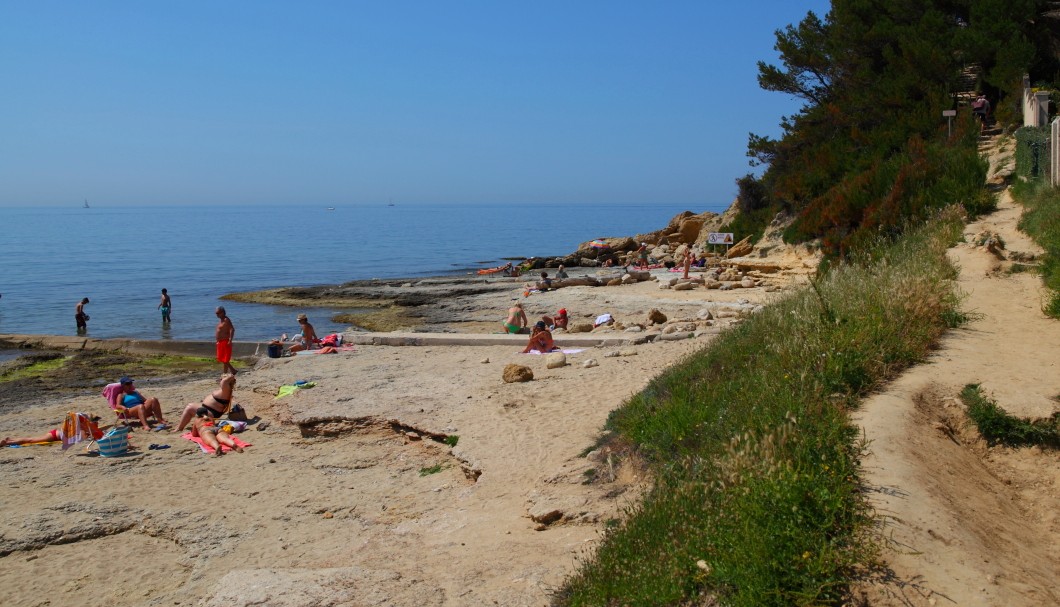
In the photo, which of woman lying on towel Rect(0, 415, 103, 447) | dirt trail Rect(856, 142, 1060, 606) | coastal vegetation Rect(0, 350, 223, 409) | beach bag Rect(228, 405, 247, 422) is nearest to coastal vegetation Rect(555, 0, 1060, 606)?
dirt trail Rect(856, 142, 1060, 606)

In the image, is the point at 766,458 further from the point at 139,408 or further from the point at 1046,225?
the point at 139,408

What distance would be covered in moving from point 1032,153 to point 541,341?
401 inches

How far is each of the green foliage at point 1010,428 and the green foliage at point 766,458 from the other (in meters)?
0.75

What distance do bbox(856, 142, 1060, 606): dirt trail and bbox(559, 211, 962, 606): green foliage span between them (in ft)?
0.65

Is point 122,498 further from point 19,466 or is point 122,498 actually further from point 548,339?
point 548,339

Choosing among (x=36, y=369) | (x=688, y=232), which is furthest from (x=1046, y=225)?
A: (x=688, y=232)

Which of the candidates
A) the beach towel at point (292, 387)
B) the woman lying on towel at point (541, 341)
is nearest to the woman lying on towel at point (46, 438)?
the beach towel at point (292, 387)

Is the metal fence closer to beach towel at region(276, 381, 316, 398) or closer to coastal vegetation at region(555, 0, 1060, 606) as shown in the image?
coastal vegetation at region(555, 0, 1060, 606)

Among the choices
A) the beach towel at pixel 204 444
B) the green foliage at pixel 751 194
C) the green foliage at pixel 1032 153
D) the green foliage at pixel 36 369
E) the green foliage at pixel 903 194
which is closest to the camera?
the beach towel at pixel 204 444

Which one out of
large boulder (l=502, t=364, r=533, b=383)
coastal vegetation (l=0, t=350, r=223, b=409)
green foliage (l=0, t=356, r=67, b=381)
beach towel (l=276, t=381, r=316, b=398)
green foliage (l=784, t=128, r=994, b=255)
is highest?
green foliage (l=784, t=128, r=994, b=255)

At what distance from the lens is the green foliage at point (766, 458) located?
4215mm

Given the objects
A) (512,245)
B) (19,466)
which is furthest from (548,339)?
(512,245)

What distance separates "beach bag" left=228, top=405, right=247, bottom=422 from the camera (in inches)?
484

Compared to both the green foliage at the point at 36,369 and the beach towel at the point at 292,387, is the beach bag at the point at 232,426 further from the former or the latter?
the green foliage at the point at 36,369
